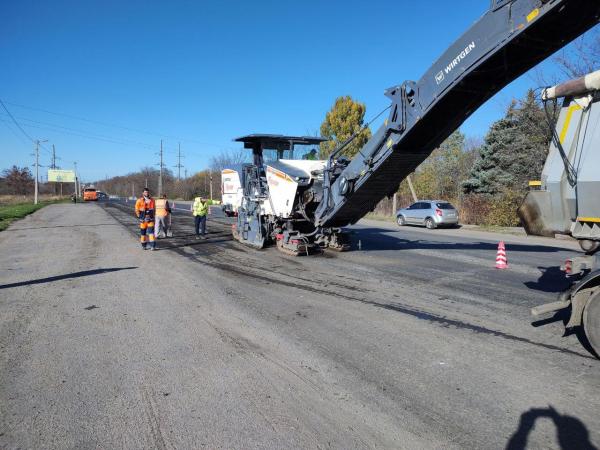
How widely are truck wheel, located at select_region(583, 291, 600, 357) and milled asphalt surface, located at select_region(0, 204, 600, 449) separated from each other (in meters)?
0.18

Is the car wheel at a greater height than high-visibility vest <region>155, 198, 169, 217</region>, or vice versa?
high-visibility vest <region>155, 198, 169, 217</region>

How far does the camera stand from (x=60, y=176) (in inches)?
3280

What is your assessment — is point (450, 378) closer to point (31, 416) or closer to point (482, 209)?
point (31, 416)

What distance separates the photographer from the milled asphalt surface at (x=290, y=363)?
3125mm

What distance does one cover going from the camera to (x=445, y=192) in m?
34.5

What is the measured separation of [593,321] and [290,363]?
321 cm

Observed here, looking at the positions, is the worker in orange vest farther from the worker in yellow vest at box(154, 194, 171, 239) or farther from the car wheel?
the car wheel

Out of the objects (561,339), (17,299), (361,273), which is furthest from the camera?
(361,273)

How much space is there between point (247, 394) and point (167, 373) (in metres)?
0.94

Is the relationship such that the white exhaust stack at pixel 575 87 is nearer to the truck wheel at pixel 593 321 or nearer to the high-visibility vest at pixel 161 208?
the truck wheel at pixel 593 321

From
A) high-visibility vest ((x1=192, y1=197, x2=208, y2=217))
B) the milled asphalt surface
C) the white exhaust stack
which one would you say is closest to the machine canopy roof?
high-visibility vest ((x1=192, y1=197, x2=208, y2=217))

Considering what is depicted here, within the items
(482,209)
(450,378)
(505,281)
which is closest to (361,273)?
(505,281)

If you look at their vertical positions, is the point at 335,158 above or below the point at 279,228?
above

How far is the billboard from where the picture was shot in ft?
271
